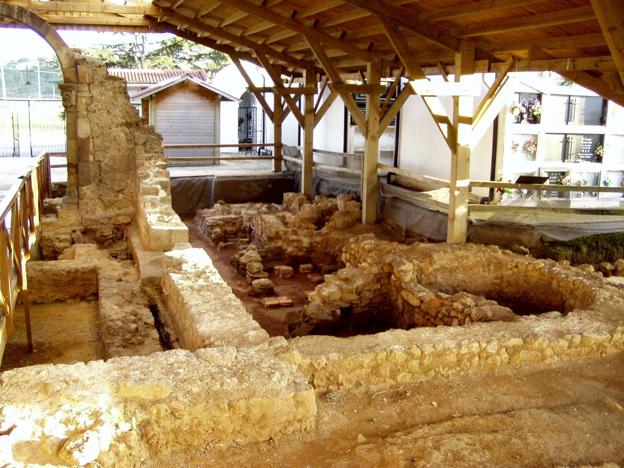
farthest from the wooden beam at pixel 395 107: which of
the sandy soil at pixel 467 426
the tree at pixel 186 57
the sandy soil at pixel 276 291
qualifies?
the tree at pixel 186 57

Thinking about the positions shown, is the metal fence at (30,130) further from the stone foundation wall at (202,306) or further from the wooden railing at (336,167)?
the stone foundation wall at (202,306)

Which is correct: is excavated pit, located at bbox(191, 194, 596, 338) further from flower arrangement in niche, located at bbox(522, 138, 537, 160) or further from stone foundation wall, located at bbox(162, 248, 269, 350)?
flower arrangement in niche, located at bbox(522, 138, 537, 160)

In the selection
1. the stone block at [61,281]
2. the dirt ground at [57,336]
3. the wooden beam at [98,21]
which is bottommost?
the dirt ground at [57,336]

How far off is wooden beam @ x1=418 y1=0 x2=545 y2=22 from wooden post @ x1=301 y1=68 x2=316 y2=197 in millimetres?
7209

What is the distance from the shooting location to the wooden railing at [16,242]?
4785mm

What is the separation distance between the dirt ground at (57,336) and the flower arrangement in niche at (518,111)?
24.2 feet

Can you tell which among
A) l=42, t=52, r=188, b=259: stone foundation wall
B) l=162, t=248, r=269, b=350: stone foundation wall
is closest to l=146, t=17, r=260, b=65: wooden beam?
l=42, t=52, r=188, b=259: stone foundation wall

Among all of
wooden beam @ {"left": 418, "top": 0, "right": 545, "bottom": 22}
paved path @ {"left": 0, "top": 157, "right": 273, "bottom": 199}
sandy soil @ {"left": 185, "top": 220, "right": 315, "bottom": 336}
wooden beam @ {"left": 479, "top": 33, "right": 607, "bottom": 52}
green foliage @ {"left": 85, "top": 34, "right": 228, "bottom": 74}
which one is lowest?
sandy soil @ {"left": 185, "top": 220, "right": 315, "bottom": 336}

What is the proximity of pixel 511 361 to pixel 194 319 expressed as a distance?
241cm

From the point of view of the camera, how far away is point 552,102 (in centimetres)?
1025

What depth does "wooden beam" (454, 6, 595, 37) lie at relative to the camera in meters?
6.32

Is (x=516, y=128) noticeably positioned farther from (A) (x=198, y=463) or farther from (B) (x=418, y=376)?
(A) (x=198, y=463)

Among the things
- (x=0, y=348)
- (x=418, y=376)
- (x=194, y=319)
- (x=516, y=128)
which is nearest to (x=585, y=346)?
(x=418, y=376)

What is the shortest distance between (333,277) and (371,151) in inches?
166
